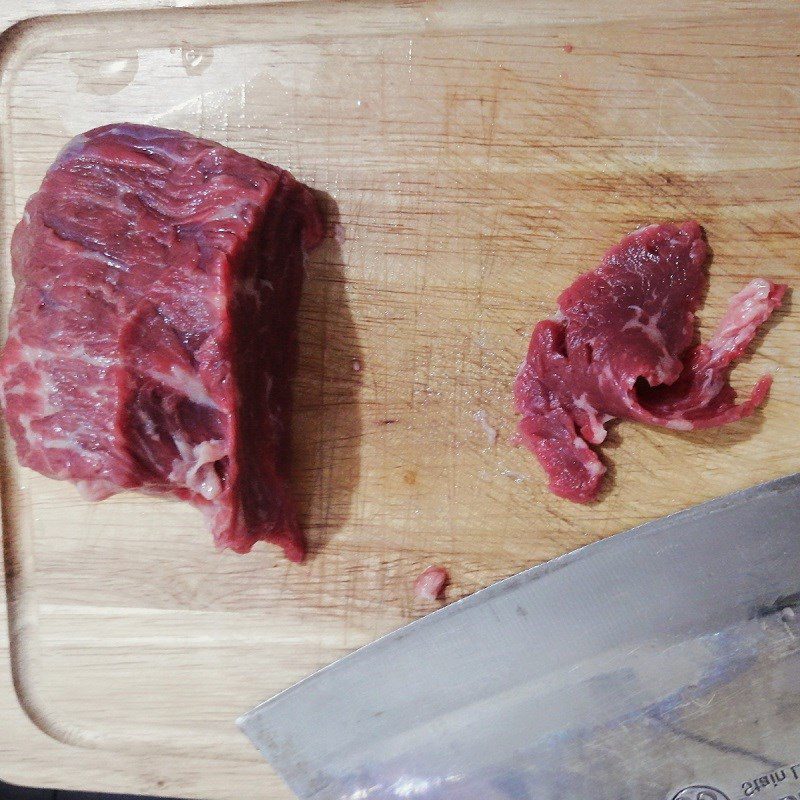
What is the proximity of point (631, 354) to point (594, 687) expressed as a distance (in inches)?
46.6

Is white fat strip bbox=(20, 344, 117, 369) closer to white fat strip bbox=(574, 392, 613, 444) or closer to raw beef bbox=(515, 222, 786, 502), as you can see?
raw beef bbox=(515, 222, 786, 502)

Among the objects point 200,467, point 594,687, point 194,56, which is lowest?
point 594,687

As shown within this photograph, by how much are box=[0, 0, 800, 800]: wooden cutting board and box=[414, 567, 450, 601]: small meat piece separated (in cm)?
4

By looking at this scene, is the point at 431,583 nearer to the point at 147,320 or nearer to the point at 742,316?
the point at 147,320

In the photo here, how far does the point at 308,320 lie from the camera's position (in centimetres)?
302

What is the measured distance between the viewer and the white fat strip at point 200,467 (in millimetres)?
2661

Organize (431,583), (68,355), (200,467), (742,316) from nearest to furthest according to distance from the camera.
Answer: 1. (68,355)
2. (200,467)
3. (742,316)
4. (431,583)

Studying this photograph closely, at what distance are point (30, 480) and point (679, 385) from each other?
2.63m

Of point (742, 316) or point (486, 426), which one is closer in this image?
point (742, 316)

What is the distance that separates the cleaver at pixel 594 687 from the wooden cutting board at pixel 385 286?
23cm

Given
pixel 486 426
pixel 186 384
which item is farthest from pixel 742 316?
pixel 186 384

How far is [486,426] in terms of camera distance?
2.95 m

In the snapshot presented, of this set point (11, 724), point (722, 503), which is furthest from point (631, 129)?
point (11, 724)

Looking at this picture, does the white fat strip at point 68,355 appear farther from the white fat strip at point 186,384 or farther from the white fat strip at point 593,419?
the white fat strip at point 593,419
